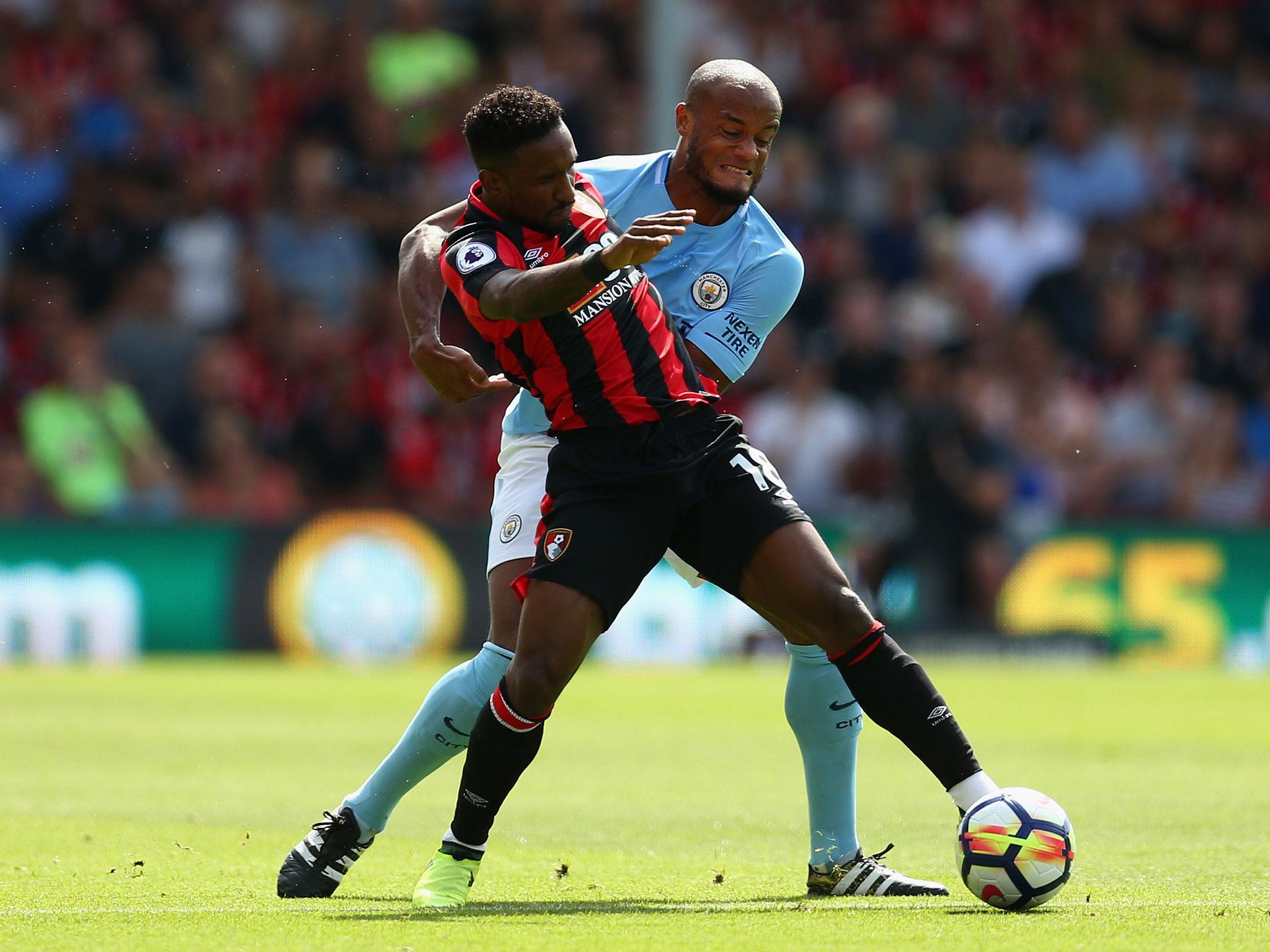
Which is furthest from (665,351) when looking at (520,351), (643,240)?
(643,240)

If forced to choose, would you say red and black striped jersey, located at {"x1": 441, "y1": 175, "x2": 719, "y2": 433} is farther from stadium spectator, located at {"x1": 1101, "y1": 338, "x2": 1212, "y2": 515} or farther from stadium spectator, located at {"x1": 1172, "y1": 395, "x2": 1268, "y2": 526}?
stadium spectator, located at {"x1": 1172, "y1": 395, "x2": 1268, "y2": 526}

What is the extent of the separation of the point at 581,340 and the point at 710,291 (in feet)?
2.49

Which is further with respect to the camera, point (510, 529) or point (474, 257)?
point (510, 529)

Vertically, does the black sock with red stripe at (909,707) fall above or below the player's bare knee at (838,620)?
below

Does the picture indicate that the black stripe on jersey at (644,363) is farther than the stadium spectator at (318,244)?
No

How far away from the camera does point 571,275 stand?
4664 mm

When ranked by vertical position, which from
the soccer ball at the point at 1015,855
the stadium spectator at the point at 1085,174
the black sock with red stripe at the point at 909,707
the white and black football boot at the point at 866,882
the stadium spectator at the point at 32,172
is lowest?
the white and black football boot at the point at 866,882

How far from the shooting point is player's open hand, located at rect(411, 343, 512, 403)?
5.07 m

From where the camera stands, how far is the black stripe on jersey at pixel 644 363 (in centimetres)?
515

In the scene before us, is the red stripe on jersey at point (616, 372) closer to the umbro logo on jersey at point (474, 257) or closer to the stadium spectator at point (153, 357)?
the umbro logo on jersey at point (474, 257)

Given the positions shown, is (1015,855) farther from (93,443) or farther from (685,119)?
(93,443)

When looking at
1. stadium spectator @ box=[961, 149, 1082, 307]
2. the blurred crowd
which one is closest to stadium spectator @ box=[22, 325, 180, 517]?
the blurred crowd

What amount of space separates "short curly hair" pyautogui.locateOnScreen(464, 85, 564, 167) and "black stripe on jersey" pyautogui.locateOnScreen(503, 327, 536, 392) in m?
0.43

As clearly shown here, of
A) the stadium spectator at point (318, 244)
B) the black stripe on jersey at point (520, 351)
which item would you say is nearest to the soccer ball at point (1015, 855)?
the black stripe on jersey at point (520, 351)
